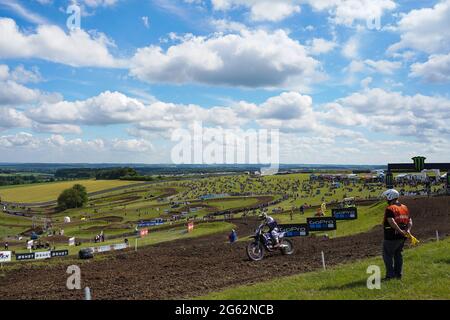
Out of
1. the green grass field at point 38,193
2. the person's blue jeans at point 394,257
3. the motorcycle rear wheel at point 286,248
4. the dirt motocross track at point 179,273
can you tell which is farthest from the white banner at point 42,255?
the green grass field at point 38,193

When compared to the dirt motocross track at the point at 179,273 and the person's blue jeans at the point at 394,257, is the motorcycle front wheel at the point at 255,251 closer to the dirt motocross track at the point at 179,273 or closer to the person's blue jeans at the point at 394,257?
the dirt motocross track at the point at 179,273

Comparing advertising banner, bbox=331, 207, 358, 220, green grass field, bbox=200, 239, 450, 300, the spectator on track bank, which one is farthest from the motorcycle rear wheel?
advertising banner, bbox=331, 207, 358, 220

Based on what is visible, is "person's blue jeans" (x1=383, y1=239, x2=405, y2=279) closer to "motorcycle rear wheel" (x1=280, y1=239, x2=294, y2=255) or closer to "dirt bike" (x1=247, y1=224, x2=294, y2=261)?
"dirt bike" (x1=247, y1=224, x2=294, y2=261)

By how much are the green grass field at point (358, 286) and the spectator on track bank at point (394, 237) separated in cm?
33

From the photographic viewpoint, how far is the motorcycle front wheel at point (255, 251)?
17172 millimetres

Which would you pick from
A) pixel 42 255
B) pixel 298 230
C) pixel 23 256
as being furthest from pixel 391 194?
pixel 23 256

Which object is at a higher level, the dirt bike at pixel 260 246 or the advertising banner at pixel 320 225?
the dirt bike at pixel 260 246

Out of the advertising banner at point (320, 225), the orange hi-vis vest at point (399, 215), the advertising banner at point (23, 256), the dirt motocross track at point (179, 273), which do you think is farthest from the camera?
the advertising banner at point (23, 256)

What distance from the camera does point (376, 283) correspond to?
31.2 feet

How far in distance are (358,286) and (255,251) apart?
785 cm

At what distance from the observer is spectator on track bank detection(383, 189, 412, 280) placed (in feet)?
32.3
